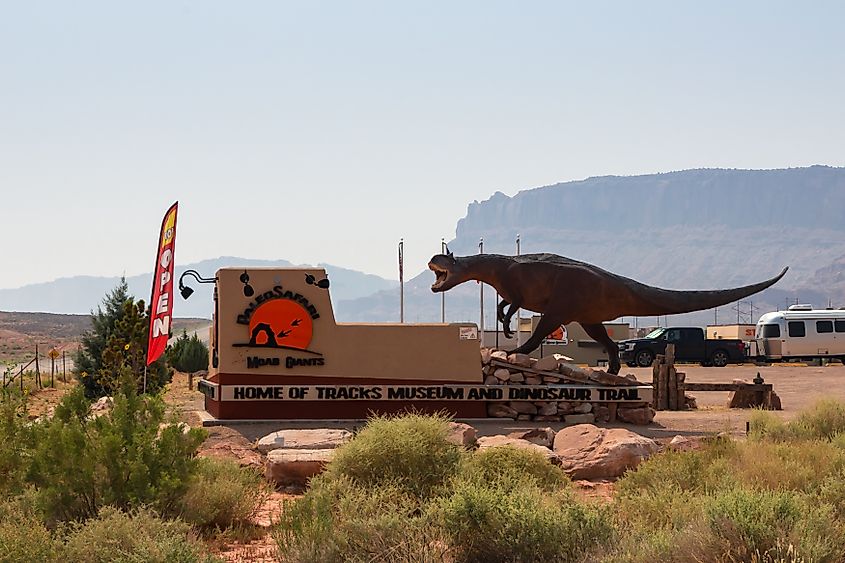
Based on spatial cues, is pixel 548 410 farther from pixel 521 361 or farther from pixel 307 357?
pixel 307 357

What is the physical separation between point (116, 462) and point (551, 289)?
1215 cm

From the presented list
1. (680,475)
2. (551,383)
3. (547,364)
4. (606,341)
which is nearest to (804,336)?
(606,341)

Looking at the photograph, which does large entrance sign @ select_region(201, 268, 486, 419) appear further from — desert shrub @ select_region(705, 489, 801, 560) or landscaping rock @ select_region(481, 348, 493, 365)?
desert shrub @ select_region(705, 489, 801, 560)

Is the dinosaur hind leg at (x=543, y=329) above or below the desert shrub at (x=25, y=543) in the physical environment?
above

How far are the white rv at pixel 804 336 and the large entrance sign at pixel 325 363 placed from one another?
29.9 m

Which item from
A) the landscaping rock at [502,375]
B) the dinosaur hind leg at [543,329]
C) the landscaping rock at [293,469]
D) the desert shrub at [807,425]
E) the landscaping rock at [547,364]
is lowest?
the landscaping rock at [293,469]

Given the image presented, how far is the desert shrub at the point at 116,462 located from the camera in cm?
908

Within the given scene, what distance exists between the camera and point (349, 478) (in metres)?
10.3

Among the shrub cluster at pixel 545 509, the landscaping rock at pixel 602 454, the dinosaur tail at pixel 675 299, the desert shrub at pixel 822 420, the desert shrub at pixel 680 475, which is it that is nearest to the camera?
the shrub cluster at pixel 545 509

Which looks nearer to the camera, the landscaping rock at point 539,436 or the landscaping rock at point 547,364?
the landscaping rock at point 539,436

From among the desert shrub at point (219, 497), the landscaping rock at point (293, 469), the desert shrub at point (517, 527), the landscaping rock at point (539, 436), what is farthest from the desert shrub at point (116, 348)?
the desert shrub at point (517, 527)

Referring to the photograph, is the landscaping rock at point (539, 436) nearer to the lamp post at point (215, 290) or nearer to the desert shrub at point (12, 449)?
the lamp post at point (215, 290)

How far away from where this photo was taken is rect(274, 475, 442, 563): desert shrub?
7.86 m

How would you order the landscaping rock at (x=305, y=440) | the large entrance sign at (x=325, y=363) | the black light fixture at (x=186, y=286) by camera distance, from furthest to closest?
1. the black light fixture at (x=186, y=286)
2. the large entrance sign at (x=325, y=363)
3. the landscaping rock at (x=305, y=440)
